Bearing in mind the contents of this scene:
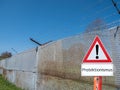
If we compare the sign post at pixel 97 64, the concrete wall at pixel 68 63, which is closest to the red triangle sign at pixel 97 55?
the sign post at pixel 97 64

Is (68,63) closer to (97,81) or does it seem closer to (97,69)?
(97,81)

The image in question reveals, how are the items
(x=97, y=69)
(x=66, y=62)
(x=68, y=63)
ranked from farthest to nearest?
(x=66, y=62)
(x=68, y=63)
(x=97, y=69)

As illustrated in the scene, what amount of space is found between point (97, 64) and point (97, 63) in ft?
0.06

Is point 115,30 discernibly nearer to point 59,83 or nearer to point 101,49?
point 101,49

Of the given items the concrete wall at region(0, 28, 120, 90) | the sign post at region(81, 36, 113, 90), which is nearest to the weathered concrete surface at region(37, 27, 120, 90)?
the concrete wall at region(0, 28, 120, 90)

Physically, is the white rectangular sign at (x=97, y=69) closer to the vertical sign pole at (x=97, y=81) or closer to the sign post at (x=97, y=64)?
the sign post at (x=97, y=64)

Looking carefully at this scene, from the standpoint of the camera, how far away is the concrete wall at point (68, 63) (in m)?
5.68

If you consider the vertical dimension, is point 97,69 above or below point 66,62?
below

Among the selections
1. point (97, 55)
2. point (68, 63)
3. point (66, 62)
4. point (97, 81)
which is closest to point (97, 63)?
point (97, 55)

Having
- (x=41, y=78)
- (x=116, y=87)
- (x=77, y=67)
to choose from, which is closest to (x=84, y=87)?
(x=77, y=67)

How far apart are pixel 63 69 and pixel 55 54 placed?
986 mm

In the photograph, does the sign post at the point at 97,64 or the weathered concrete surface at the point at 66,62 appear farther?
the weathered concrete surface at the point at 66,62

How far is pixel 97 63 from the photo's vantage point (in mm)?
4809

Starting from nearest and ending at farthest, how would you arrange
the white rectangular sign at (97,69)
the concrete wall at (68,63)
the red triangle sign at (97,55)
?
the white rectangular sign at (97,69) < the red triangle sign at (97,55) < the concrete wall at (68,63)
